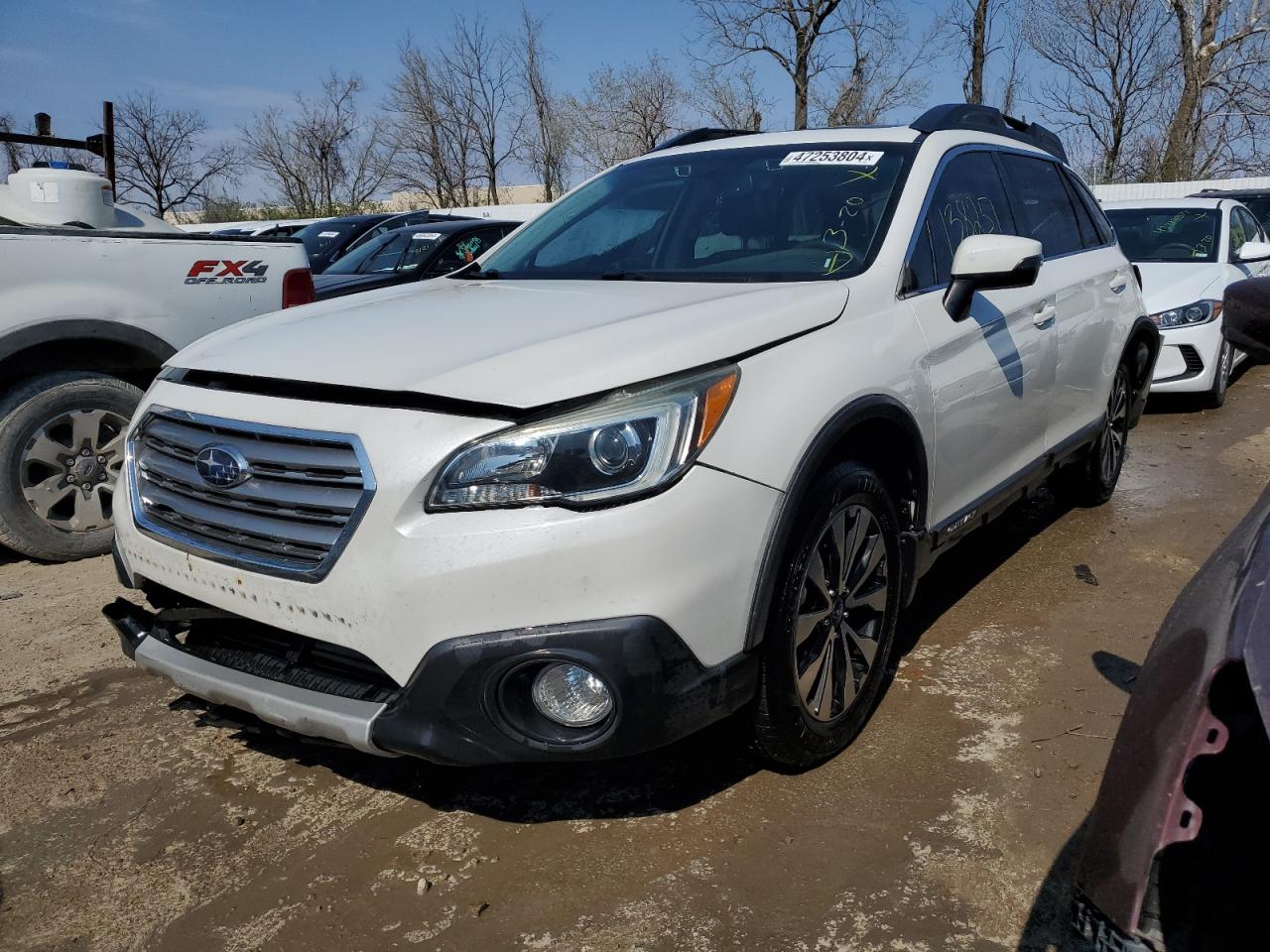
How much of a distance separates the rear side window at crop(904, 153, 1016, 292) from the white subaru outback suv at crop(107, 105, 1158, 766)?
0.09 feet

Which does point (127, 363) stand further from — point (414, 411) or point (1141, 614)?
point (1141, 614)

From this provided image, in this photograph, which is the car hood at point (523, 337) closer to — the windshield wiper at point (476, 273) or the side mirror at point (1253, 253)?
the windshield wiper at point (476, 273)

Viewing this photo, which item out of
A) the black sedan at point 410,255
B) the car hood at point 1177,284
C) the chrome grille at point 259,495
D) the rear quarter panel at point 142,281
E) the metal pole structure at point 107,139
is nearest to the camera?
the chrome grille at point 259,495

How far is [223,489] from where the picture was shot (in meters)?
2.31

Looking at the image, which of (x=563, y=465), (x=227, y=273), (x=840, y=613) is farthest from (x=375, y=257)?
(x=563, y=465)

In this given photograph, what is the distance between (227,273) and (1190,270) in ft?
22.9

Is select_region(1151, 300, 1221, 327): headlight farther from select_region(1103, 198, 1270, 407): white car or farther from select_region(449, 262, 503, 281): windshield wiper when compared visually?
select_region(449, 262, 503, 281): windshield wiper

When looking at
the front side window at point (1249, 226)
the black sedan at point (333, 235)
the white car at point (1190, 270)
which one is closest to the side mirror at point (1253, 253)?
the white car at point (1190, 270)

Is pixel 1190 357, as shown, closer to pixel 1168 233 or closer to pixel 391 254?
pixel 1168 233

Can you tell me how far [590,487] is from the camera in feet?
6.74

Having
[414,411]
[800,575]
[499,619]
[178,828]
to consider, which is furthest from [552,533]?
[178,828]

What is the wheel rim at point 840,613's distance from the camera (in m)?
2.51

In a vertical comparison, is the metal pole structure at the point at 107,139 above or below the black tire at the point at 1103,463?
above

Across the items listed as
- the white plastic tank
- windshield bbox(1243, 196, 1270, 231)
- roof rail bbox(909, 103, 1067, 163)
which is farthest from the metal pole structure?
windshield bbox(1243, 196, 1270, 231)
